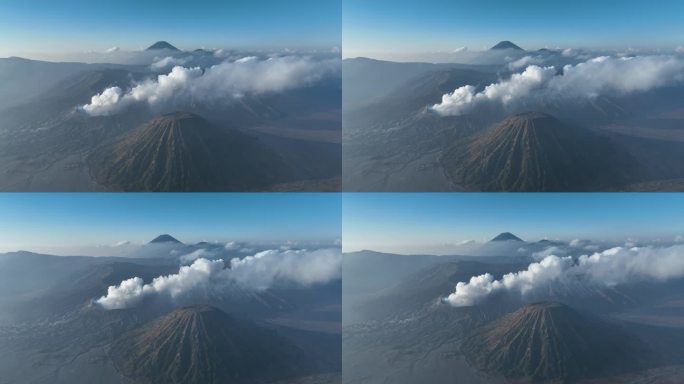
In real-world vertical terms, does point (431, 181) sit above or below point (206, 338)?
above

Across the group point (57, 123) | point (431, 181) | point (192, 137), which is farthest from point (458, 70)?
point (57, 123)

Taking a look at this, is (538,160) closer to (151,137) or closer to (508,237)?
(508,237)

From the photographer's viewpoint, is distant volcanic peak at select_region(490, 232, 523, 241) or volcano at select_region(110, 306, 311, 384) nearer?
volcano at select_region(110, 306, 311, 384)

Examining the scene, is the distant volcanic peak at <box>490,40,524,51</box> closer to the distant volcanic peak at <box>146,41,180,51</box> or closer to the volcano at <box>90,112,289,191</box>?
the volcano at <box>90,112,289,191</box>

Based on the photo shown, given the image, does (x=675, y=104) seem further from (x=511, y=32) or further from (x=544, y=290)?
(x=544, y=290)

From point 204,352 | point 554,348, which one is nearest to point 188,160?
point 204,352

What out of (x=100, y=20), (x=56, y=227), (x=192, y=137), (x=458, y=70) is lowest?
(x=56, y=227)

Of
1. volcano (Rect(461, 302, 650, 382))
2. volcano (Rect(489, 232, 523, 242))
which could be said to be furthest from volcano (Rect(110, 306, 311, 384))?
volcano (Rect(489, 232, 523, 242))
